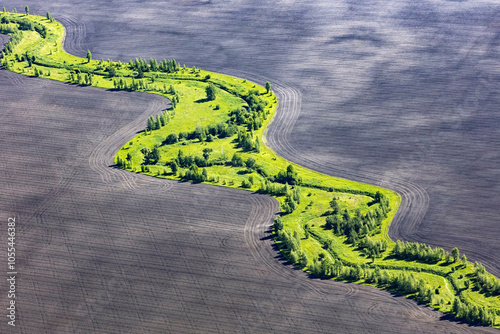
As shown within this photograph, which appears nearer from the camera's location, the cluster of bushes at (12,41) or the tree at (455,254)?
the tree at (455,254)

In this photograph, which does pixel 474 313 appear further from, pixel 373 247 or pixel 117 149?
pixel 117 149

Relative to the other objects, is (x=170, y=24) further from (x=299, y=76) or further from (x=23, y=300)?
(x=23, y=300)

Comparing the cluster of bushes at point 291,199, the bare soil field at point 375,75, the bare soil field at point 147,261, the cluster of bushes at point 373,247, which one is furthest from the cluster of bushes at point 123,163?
the cluster of bushes at point 373,247

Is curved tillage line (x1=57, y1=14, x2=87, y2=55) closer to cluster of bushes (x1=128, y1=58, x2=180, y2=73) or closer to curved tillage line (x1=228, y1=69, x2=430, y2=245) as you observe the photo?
cluster of bushes (x1=128, y1=58, x2=180, y2=73)

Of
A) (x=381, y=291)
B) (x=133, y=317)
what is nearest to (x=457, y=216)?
(x=381, y=291)

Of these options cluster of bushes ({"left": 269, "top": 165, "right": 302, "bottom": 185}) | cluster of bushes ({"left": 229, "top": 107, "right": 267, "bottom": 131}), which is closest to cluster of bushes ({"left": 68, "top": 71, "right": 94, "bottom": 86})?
cluster of bushes ({"left": 229, "top": 107, "right": 267, "bottom": 131})

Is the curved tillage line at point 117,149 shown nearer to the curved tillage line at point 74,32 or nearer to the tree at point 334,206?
the tree at point 334,206
